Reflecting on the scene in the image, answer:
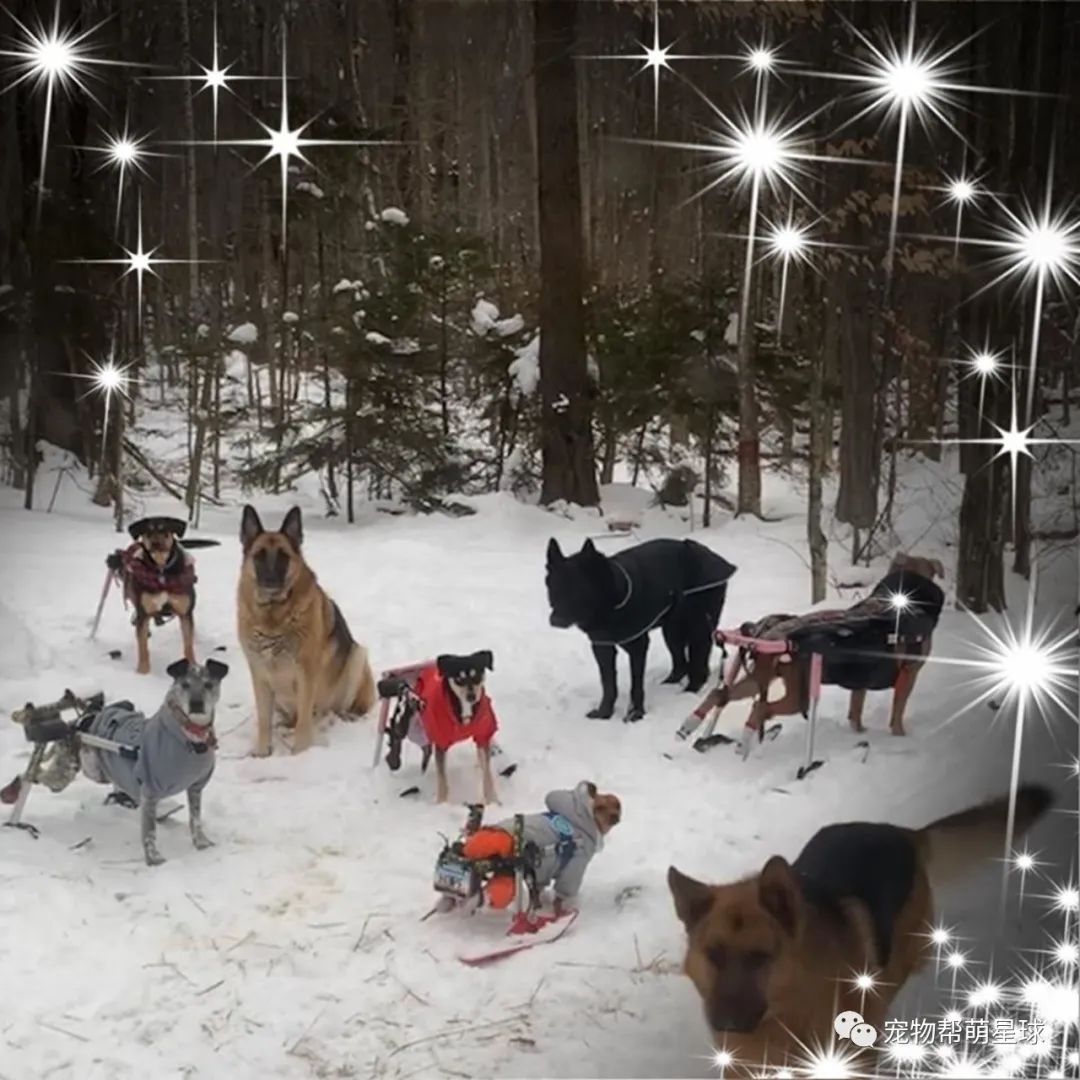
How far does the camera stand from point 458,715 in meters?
1.33

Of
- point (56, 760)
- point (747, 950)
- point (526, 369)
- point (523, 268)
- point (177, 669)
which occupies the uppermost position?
point (523, 268)

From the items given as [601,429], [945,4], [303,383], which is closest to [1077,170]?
[945,4]

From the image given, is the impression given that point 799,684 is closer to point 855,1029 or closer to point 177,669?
point 855,1029

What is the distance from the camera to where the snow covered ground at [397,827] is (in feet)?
3.93

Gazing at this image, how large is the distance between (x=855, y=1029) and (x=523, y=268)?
0.97 metres

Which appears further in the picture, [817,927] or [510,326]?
[510,326]

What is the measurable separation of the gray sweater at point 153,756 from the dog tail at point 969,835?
34.0 inches

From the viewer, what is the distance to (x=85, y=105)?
1.41m

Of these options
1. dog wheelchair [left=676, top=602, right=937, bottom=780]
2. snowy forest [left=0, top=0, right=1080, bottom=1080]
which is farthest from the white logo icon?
dog wheelchair [left=676, top=602, right=937, bottom=780]

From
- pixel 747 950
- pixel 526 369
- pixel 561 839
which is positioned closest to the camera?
pixel 747 950

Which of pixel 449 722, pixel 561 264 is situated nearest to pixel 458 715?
pixel 449 722

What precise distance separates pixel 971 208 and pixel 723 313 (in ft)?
1.01

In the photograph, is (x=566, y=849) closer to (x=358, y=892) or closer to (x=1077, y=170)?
(x=358, y=892)

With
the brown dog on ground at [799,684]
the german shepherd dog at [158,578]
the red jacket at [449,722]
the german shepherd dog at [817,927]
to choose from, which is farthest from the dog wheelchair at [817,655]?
the german shepherd dog at [158,578]
